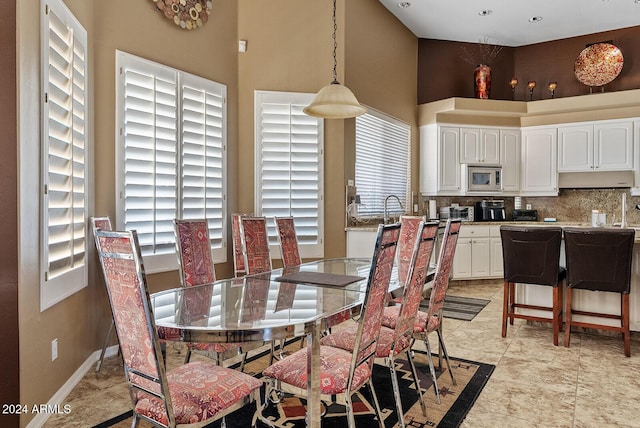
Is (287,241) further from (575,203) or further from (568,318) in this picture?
(575,203)

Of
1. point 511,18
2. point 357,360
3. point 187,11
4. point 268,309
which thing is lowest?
point 357,360

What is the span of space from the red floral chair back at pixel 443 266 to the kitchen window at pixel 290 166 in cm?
221

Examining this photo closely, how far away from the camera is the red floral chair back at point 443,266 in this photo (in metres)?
2.64

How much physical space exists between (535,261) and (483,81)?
3947 millimetres

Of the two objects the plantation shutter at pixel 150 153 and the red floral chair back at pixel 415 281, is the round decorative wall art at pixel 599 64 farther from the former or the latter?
the plantation shutter at pixel 150 153

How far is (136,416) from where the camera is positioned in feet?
5.41

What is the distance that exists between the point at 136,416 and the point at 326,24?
174 inches

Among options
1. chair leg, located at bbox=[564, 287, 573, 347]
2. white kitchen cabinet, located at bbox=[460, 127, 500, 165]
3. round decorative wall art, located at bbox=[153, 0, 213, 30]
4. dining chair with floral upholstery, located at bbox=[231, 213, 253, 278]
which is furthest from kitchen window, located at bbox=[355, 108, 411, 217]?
chair leg, located at bbox=[564, 287, 573, 347]

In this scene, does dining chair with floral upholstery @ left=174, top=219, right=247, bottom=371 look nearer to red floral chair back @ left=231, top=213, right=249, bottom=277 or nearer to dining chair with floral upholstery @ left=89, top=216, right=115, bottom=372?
dining chair with floral upholstery @ left=89, top=216, right=115, bottom=372

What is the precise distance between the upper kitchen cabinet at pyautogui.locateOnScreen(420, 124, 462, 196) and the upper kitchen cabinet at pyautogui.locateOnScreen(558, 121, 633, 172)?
5.17ft

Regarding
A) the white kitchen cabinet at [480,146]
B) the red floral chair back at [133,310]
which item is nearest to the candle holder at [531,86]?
the white kitchen cabinet at [480,146]

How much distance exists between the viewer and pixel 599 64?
6395mm

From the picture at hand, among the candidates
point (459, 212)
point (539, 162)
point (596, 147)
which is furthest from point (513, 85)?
point (459, 212)

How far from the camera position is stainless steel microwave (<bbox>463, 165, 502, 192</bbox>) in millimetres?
6578
